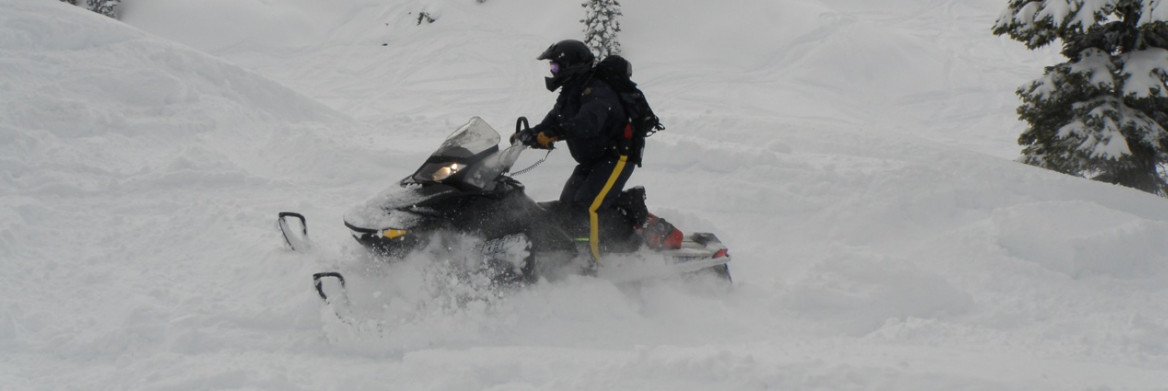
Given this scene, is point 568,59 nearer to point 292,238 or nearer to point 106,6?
point 292,238

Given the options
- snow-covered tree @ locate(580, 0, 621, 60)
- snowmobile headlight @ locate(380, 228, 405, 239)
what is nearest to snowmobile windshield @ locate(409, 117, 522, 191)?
snowmobile headlight @ locate(380, 228, 405, 239)

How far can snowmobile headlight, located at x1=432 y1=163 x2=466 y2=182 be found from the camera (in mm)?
4414

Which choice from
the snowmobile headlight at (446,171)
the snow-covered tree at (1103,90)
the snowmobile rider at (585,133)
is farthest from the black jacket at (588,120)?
the snow-covered tree at (1103,90)

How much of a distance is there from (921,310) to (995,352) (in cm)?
69

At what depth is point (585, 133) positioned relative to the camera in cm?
473

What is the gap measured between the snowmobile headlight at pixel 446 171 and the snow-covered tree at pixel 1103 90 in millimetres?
7643

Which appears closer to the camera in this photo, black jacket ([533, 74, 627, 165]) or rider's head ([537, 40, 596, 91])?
black jacket ([533, 74, 627, 165])

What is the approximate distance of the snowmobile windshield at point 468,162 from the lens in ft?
14.5

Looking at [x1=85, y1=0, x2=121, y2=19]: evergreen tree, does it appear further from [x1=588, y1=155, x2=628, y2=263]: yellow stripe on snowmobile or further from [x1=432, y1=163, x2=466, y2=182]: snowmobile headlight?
[x1=588, y1=155, x2=628, y2=263]: yellow stripe on snowmobile

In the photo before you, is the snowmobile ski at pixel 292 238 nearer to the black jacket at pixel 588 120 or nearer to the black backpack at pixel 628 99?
the black jacket at pixel 588 120

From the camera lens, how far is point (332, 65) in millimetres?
26234

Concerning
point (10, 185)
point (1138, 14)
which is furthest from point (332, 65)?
point (1138, 14)

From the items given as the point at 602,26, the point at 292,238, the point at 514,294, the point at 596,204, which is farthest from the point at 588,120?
the point at 602,26

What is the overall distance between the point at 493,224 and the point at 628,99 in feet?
4.03
